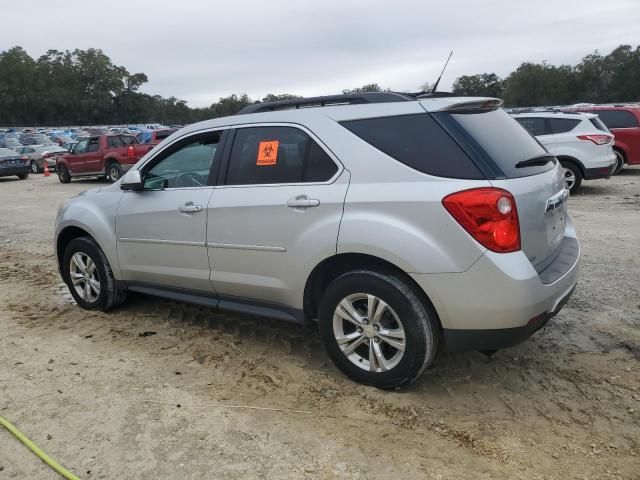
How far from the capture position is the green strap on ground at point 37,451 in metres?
2.76

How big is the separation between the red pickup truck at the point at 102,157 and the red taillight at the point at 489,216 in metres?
16.1

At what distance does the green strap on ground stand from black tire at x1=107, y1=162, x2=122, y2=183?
51.9 ft

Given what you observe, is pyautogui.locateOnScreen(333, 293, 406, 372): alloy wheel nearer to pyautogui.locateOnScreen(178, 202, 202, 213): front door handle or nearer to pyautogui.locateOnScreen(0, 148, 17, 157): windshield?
pyautogui.locateOnScreen(178, 202, 202, 213): front door handle

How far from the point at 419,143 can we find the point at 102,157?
17.5m

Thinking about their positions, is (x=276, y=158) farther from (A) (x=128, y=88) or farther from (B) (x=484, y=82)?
(A) (x=128, y=88)

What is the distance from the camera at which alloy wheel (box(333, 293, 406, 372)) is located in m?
3.29

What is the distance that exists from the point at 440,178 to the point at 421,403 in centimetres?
134

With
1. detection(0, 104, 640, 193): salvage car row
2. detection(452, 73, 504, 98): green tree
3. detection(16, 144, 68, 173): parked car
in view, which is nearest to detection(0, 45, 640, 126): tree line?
detection(452, 73, 504, 98): green tree

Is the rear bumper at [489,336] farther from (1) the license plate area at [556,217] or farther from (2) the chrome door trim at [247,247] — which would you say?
(2) the chrome door trim at [247,247]

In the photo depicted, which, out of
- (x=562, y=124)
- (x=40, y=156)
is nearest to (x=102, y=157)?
(x=40, y=156)

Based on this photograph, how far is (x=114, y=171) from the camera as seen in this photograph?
1831cm

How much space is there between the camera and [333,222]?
3.39 meters

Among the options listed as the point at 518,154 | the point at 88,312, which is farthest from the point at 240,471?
the point at 88,312

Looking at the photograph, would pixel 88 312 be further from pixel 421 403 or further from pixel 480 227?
pixel 480 227
